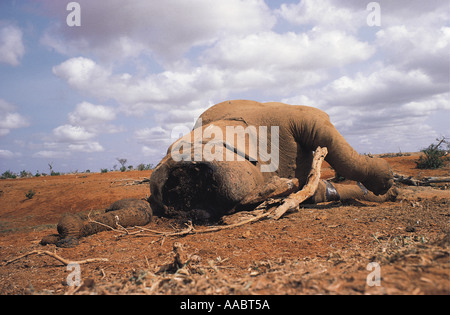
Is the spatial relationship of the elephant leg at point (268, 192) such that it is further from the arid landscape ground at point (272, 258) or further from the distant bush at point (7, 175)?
the distant bush at point (7, 175)

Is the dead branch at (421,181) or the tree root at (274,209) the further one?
the dead branch at (421,181)

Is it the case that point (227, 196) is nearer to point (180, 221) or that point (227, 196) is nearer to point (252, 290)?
point (180, 221)

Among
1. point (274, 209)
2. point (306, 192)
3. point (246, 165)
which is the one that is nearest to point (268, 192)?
point (274, 209)

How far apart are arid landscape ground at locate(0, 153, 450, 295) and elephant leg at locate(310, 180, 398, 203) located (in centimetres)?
34

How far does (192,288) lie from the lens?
66.0 inches

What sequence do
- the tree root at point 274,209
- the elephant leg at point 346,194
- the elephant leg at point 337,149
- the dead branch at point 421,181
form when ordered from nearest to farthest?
1. the tree root at point 274,209
2. the elephant leg at point 337,149
3. the elephant leg at point 346,194
4. the dead branch at point 421,181

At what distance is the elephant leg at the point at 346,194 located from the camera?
20.8 ft

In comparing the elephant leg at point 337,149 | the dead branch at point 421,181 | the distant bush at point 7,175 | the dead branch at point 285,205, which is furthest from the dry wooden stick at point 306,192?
the distant bush at point 7,175

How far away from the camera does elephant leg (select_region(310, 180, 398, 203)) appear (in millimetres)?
6340

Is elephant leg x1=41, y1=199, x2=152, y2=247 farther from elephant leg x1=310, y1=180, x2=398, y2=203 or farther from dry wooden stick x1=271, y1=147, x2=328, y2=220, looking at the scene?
elephant leg x1=310, y1=180, x2=398, y2=203

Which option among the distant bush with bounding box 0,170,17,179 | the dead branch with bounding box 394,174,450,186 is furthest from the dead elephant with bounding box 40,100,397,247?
the distant bush with bounding box 0,170,17,179

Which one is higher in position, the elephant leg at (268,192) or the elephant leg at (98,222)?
the elephant leg at (268,192)
